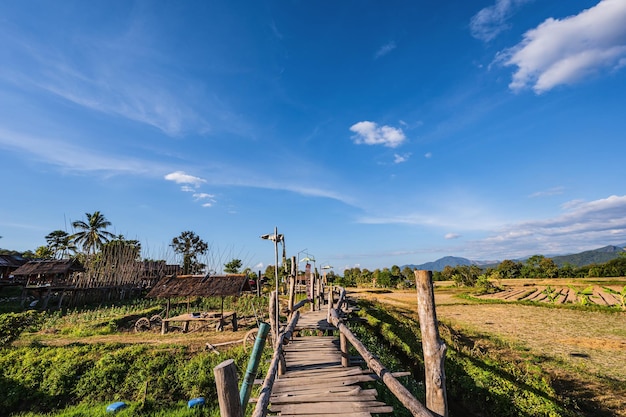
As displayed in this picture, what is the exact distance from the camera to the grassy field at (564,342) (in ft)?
32.6

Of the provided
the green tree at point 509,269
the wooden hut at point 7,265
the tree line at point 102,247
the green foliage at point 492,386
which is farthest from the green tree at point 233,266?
the green tree at point 509,269

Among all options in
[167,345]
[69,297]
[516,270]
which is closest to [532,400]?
[167,345]

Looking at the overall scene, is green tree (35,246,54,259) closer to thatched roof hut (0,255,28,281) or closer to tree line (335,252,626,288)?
thatched roof hut (0,255,28,281)

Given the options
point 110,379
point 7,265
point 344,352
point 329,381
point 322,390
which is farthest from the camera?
point 7,265

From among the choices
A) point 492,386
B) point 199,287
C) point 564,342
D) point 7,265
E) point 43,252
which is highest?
point 43,252

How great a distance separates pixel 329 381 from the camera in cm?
577

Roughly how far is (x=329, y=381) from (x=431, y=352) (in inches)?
112

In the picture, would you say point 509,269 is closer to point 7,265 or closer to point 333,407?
point 333,407

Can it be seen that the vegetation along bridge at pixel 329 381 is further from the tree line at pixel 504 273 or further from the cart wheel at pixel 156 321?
the tree line at pixel 504 273

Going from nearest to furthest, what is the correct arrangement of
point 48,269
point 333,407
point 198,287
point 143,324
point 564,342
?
1. point 333,407
2. point 564,342
3. point 143,324
4. point 198,287
5. point 48,269

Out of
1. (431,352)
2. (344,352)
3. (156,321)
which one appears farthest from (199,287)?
(431,352)

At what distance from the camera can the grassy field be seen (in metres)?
9.92

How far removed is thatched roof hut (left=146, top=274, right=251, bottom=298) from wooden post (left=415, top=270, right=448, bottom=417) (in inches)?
626

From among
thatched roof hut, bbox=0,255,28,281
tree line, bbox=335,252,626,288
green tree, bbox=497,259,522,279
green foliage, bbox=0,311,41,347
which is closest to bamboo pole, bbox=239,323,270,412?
green foliage, bbox=0,311,41,347
